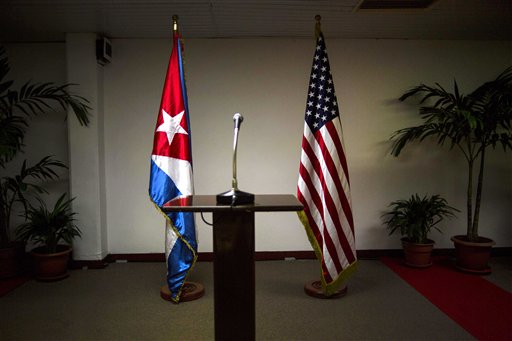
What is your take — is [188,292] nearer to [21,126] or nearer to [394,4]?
[21,126]

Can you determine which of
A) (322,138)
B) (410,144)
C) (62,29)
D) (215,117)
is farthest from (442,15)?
(62,29)

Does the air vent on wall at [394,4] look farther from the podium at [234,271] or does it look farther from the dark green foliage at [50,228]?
the dark green foliage at [50,228]

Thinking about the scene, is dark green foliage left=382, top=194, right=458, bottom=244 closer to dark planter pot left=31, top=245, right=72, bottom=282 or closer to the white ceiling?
the white ceiling

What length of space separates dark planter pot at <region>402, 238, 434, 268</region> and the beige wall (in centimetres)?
42

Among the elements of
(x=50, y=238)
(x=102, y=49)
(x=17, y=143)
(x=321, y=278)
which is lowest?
(x=321, y=278)

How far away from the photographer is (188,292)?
3.15 metres

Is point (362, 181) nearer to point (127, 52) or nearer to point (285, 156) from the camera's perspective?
point (285, 156)

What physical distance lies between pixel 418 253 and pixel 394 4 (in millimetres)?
2391

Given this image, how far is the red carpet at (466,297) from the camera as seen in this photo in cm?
262

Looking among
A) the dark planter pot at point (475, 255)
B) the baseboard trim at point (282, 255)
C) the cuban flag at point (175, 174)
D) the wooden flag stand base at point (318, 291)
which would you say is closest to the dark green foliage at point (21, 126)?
the baseboard trim at point (282, 255)

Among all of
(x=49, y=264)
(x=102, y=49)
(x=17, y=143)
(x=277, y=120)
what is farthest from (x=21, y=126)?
(x=277, y=120)

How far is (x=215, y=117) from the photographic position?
4.14 metres

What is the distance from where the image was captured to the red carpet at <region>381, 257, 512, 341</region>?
2615 millimetres

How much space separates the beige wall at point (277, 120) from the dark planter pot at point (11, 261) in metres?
0.88
